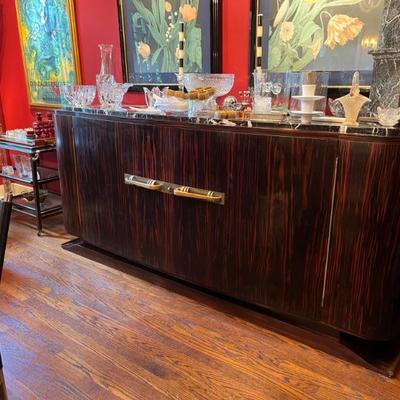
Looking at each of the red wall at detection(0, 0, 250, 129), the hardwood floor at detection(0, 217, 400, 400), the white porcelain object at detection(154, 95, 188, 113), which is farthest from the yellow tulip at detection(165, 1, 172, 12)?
the hardwood floor at detection(0, 217, 400, 400)

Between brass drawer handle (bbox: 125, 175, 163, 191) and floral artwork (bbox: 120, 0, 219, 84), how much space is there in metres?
0.84

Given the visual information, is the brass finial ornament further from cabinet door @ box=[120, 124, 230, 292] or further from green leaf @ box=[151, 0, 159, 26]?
green leaf @ box=[151, 0, 159, 26]

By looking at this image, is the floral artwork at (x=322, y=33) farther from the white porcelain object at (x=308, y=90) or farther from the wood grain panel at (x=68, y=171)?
the wood grain panel at (x=68, y=171)

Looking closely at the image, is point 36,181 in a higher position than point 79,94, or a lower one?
lower

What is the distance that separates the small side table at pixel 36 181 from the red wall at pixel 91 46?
68 cm

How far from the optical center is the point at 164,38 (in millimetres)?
2648

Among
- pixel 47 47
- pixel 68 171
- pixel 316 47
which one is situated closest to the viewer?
pixel 316 47

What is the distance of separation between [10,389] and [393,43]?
7.09 ft

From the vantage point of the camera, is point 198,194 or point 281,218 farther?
point 198,194

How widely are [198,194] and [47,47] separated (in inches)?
95.4

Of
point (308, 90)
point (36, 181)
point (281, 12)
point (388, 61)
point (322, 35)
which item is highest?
point (281, 12)

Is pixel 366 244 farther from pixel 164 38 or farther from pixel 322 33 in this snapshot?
pixel 164 38

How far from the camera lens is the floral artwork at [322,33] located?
6.17 feet

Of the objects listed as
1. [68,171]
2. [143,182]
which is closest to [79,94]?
[68,171]
